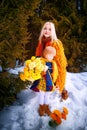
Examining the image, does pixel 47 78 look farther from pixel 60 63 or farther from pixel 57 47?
pixel 57 47

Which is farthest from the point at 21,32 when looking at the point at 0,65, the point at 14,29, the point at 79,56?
the point at 79,56

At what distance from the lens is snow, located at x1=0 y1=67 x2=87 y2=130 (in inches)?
195

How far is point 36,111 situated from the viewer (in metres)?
5.06

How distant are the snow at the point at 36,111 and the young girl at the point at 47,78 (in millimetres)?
139

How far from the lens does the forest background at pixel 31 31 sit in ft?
17.0

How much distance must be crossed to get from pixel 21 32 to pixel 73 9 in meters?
1.53

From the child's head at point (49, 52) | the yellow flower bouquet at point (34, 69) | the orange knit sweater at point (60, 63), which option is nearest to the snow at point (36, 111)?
the orange knit sweater at point (60, 63)

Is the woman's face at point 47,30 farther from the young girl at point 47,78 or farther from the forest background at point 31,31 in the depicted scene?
Result: the forest background at point 31,31

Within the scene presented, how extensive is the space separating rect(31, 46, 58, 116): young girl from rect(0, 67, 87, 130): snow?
0.45 ft

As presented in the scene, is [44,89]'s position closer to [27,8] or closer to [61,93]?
[61,93]

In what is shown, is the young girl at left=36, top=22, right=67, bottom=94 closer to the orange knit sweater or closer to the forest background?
the orange knit sweater

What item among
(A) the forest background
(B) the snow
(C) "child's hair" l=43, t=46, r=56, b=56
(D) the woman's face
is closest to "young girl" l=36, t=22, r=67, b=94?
(D) the woman's face

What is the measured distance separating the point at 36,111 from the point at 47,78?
539mm

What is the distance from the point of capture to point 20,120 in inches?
197
